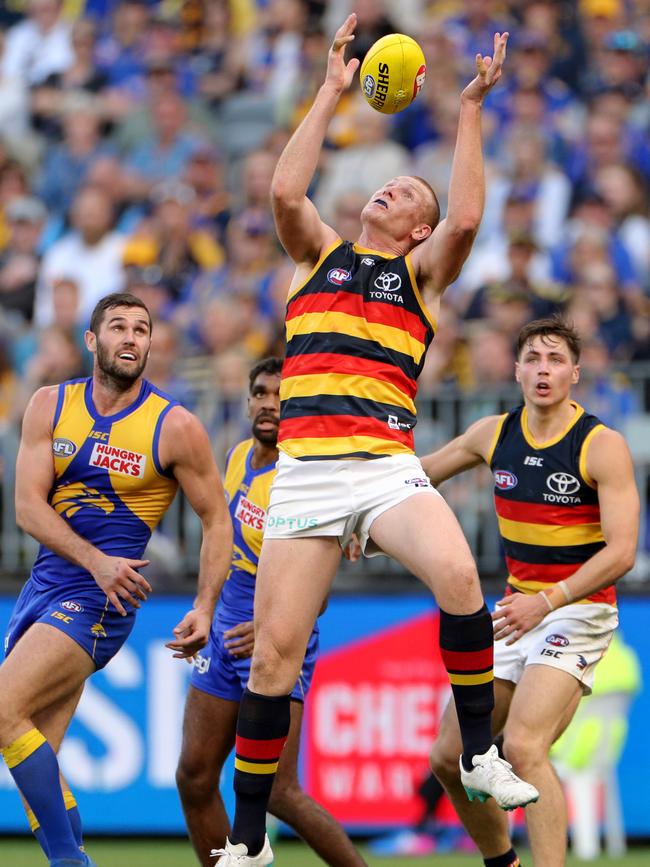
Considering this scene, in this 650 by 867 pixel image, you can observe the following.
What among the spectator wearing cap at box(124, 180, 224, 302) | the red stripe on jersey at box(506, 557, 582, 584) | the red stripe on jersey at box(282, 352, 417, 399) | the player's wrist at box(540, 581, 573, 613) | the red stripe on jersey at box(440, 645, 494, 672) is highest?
the spectator wearing cap at box(124, 180, 224, 302)

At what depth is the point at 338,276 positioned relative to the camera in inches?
261

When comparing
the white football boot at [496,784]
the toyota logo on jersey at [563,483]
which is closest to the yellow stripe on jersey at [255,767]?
the white football boot at [496,784]

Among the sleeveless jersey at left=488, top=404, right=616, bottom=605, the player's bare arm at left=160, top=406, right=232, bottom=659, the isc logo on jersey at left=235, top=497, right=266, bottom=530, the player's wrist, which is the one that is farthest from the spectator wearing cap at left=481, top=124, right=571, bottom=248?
the player's bare arm at left=160, top=406, right=232, bottom=659

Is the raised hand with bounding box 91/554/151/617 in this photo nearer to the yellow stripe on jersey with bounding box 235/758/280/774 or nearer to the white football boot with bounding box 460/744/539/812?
the yellow stripe on jersey with bounding box 235/758/280/774

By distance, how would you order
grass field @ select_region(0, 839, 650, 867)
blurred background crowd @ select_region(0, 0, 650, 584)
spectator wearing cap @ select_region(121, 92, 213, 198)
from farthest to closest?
spectator wearing cap @ select_region(121, 92, 213, 198), blurred background crowd @ select_region(0, 0, 650, 584), grass field @ select_region(0, 839, 650, 867)

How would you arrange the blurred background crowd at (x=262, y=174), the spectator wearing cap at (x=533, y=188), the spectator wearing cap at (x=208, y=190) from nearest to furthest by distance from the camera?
the blurred background crowd at (x=262, y=174), the spectator wearing cap at (x=533, y=188), the spectator wearing cap at (x=208, y=190)

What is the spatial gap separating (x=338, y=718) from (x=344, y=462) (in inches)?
189

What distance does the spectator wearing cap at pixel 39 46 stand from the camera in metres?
16.7

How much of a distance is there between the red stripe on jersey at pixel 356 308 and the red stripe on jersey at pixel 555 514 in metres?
1.28

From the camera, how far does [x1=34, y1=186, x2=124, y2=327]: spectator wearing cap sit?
1365 cm

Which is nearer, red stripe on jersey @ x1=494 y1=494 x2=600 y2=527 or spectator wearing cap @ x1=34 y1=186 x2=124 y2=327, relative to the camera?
red stripe on jersey @ x1=494 y1=494 x2=600 y2=527

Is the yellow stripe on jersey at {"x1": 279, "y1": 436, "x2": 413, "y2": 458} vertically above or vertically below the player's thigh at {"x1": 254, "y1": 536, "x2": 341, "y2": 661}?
above

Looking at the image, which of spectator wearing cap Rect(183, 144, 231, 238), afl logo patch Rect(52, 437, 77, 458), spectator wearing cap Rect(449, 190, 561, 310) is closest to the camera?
afl logo patch Rect(52, 437, 77, 458)

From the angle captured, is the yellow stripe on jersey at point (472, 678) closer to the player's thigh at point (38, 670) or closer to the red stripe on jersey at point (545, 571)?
the red stripe on jersey at point (545, 571)
